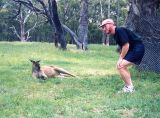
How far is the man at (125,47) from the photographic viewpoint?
10281 millimetres

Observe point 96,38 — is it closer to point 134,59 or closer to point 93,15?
point 93,15

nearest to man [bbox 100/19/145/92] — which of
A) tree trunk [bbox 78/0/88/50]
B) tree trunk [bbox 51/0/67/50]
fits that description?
tree trunk [bbox 51/0/67/50]

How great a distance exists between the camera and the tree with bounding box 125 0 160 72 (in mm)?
14039

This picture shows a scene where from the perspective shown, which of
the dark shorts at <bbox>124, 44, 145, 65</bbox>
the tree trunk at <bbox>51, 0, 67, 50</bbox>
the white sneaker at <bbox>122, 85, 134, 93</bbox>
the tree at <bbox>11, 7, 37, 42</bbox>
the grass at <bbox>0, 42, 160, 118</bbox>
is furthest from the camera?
the tree at <bbox>11, 7, 37, 42</bbox>

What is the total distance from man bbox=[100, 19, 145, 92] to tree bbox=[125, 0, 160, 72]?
11.3ft

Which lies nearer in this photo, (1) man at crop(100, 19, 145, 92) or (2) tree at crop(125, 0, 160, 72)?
(1) man at crop(100, 19, 145, 92)

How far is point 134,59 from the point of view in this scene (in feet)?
34.7

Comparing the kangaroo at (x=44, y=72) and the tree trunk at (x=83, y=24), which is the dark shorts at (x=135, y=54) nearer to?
the kangaroo at (x=44, y=72)

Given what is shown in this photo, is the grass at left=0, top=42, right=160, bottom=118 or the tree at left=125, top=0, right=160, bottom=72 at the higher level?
the tree at left=125, top=0, right=160, bottom=72

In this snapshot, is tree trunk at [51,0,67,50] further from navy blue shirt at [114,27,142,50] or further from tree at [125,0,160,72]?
navy blue shirt at [114,27,142,50]

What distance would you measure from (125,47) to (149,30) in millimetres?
4064

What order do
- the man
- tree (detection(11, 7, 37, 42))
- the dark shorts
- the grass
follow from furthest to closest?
tree (detection(11, 7, 37, 42)), the dark shorts, the man, the grass

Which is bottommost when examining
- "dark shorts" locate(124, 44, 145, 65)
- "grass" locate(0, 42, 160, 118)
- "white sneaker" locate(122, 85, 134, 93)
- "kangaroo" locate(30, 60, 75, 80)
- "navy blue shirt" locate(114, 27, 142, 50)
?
"grass" locate(0, 42, 160, 118)

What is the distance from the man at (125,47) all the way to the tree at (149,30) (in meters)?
3.43
